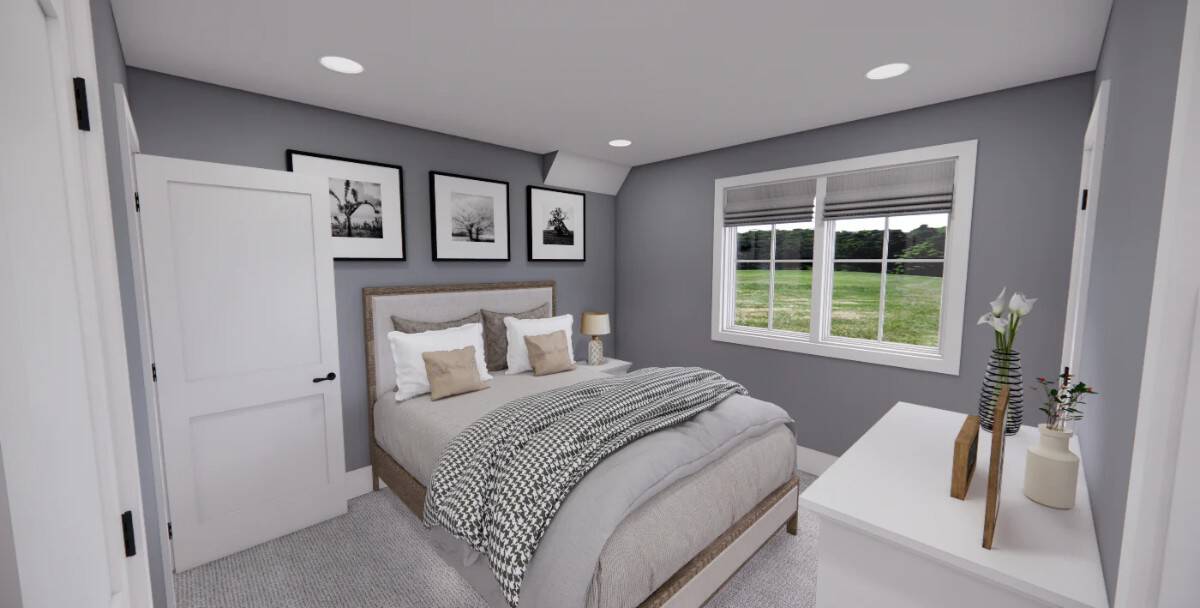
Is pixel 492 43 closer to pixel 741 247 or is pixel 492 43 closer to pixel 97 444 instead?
pixel 97 444

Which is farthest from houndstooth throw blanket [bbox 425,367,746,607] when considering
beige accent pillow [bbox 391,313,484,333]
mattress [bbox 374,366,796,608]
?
beige accent pillow [bbox 391,313,484,333]

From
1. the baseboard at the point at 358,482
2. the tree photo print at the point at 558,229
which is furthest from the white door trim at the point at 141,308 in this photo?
the tree photo print at the point at 558,229

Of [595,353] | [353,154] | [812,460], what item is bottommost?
[812,460]

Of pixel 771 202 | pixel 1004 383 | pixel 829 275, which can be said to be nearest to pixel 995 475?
pixel 1004 383

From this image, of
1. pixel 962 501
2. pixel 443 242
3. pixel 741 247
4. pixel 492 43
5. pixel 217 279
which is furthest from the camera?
pixel 741 247

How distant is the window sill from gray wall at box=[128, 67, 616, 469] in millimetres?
1557

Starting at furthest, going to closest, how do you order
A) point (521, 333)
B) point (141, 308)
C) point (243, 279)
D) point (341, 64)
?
point (521, 333) → point (243, 279) → point (341, 64) → point (141, 308)

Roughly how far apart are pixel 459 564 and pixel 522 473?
687 millimetres

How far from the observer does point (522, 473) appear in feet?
5.83

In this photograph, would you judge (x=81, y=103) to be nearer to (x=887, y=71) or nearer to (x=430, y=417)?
(x=430, y=417)

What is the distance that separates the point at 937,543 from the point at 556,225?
3.60 meters

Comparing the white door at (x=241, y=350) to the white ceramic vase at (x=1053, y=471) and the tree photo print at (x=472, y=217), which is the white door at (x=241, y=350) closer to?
the tree photo print at (x=472, y=217)

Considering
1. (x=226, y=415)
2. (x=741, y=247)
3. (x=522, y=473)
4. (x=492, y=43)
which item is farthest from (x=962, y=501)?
(x=226, y=415)

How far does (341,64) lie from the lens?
2266mm
